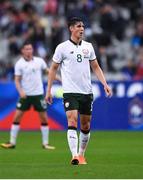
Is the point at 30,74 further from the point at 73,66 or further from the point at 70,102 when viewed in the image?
the point at 70,102

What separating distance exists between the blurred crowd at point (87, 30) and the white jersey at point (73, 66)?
1312cm

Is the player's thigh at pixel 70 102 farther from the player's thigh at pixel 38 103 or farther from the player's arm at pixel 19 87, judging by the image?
the player's thigh at pixel 38 103

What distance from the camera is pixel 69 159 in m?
14.3

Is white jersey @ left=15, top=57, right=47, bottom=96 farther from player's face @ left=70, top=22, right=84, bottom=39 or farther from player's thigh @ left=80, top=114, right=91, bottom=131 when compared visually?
player's face @ left=70, top=22, right=84, bottom=39

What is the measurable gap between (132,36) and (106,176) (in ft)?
59.4

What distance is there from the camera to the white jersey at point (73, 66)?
13.2 metres

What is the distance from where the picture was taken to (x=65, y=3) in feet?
96.5

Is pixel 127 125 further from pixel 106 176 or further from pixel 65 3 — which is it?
pixel 106 176

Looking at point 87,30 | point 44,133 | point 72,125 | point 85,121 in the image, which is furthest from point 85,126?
point 87,30

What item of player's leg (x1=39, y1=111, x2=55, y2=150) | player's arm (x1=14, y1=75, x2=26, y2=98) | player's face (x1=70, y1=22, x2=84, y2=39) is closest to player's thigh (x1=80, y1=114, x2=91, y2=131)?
player's face (x1=70, y1=22, x2=84, y2=39)

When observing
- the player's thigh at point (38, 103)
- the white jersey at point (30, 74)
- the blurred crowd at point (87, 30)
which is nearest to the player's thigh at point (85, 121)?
the player's thigh at point (38, 103)

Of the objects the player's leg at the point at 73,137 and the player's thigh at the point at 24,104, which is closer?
the player's leg at the point at 73,137

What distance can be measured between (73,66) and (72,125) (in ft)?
3.47

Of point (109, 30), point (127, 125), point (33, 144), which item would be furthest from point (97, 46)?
point (33, 144)
